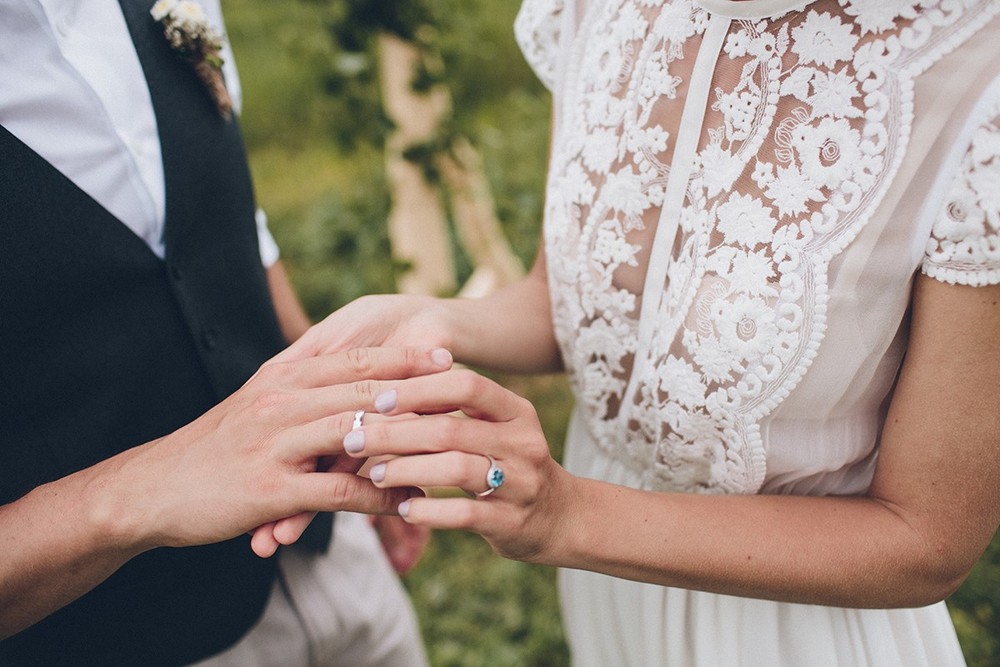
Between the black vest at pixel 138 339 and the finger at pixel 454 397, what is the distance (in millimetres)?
509

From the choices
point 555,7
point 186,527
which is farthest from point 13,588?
point 555,7

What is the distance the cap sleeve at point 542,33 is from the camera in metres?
1.50

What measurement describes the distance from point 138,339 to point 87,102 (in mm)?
394

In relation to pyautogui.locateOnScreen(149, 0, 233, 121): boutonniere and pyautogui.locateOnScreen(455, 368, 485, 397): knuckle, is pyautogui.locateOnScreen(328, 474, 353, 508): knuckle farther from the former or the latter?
pyautogui.locateOnScreen(149, 0, 233, 121): boutonniere

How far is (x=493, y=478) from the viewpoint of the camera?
39.0 inches

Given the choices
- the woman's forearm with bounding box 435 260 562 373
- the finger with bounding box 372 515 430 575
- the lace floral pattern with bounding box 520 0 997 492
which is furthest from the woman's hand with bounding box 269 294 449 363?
the finger with bounding box 372 515 430 575

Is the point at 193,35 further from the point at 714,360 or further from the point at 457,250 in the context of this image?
the point at 457,250

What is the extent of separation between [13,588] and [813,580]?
3.92ft

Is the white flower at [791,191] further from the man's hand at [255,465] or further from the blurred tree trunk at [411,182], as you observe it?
the blurred tree trunk at [411,182]

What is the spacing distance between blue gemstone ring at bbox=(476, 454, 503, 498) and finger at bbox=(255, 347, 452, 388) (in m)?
0.22

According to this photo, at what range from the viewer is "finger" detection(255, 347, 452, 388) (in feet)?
3.73

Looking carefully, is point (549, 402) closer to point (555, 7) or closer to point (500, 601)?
point (500, 601)

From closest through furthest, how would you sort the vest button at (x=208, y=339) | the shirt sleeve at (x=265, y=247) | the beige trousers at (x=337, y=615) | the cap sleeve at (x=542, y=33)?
the vest button at (x=208, y=339)
the cap sleeve at (x=542, y=33)
the beige trousers at (x=337, y=615)
the shirt sleeve at (x=265, y=247)

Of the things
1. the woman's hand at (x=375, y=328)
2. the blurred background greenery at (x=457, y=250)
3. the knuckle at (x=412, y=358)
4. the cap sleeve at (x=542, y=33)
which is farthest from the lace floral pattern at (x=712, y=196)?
the blurred background greenery at (x=457, y=250)
